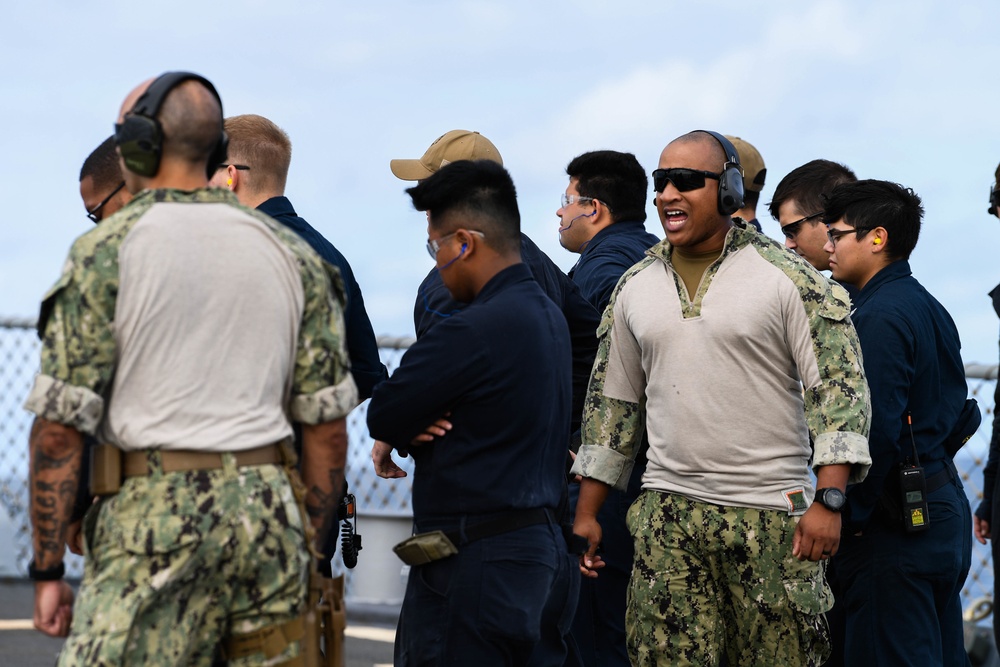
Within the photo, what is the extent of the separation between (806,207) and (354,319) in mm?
2194

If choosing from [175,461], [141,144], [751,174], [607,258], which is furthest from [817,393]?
[751,174]

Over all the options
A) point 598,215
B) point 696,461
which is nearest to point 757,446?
point 696,461

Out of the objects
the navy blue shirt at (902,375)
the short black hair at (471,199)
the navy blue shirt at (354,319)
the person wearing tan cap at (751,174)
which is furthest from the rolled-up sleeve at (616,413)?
the person wearing tan cap at (751,174)

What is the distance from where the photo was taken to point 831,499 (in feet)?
13.9

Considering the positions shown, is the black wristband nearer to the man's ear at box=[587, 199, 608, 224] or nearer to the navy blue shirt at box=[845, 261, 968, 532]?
the navy blue shirt at box=[845, 261, 968, 532]

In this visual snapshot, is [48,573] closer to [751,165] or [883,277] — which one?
[883,277]

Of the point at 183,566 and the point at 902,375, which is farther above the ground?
the point at 902,375

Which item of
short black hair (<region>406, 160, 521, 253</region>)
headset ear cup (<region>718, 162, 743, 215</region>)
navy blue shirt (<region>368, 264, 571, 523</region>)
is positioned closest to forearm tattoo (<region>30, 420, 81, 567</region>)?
navy blue shirt (<region>368, 264, 571, 523</region>)

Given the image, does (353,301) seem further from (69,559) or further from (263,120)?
(69,559)

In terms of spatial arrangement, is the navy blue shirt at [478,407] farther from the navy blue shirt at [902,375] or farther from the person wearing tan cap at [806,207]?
the person wearing tan cap at [806,207]

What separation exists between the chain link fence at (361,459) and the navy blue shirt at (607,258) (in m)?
2.35

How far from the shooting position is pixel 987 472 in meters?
6.02

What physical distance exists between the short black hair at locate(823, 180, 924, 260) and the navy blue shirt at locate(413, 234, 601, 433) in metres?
1.03

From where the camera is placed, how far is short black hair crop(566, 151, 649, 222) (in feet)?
20.4
